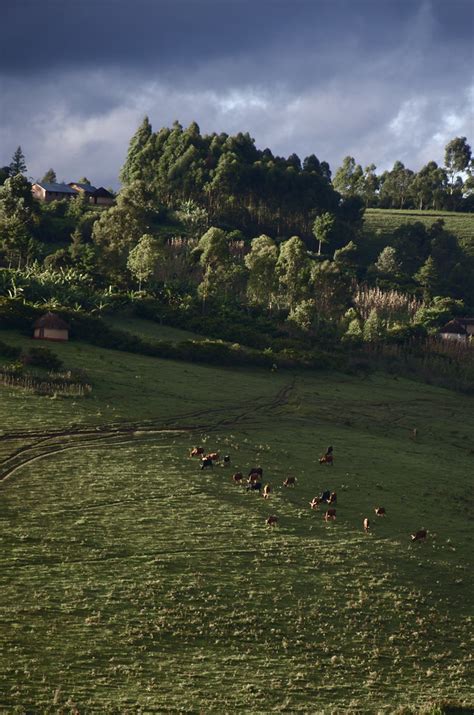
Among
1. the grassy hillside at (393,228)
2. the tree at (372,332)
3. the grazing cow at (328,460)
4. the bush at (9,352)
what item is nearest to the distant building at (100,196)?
the grassy hillside at (393,228)

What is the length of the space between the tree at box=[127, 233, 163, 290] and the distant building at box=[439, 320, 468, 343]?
113 feet

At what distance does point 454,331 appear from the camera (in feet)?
374

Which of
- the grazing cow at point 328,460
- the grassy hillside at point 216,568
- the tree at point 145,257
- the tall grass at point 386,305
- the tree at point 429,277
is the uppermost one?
the tree at point 429,277

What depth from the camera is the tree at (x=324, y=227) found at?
15150 cm

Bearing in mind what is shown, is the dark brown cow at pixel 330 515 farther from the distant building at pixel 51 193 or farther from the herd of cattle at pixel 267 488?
the distant building at pixel 51 193

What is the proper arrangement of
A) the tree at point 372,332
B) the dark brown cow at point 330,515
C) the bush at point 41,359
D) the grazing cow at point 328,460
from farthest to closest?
1. the tree at point 372,332
2. the bush at point 41,359
3. the grazing cow at point 328,460
4. the dark brown cow at point 330,515

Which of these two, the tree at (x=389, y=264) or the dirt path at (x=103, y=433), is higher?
the tree at (x=389, y=264)

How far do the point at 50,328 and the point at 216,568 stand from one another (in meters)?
43.5

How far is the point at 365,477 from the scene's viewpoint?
52438 millimetres

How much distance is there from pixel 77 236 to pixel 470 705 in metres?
93.8

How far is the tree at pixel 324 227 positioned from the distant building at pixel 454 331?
3997 cm

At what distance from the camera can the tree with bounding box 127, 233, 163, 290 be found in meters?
101

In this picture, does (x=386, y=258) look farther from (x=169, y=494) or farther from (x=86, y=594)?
(x=86, y=594)

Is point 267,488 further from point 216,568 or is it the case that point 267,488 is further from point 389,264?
point 389,264
